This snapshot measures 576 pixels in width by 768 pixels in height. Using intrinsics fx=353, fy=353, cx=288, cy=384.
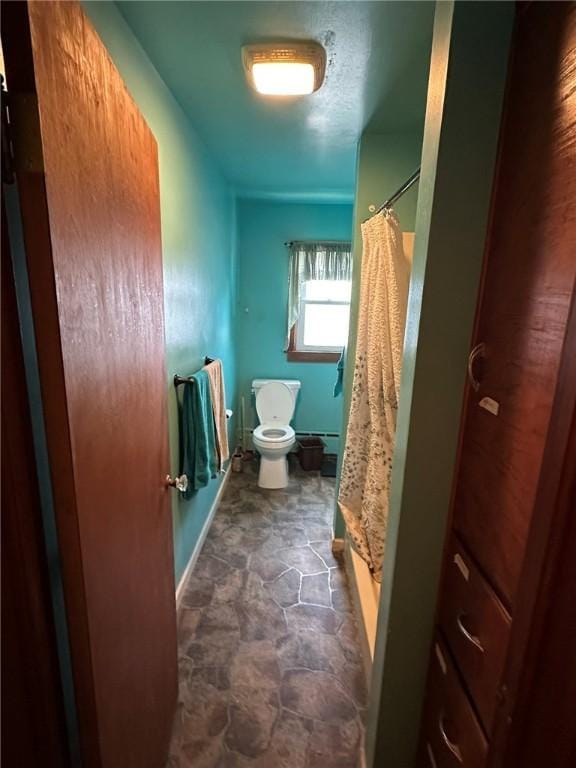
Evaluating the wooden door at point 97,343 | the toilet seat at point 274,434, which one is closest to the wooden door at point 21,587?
the wooden door at point 97,343

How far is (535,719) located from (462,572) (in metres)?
0.32

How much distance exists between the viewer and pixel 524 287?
2.25 feet

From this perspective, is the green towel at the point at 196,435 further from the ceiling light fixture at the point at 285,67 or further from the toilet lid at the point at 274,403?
the toilet lid at the point at 274,403

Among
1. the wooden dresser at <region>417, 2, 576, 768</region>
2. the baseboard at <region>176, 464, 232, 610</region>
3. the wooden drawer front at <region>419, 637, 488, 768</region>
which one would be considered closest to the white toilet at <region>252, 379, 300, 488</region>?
the baseboard at <region>176, 464, 232, 610</region>

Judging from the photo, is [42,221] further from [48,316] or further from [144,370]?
[144,370]

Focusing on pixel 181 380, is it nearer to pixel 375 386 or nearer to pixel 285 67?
pixel 375 386

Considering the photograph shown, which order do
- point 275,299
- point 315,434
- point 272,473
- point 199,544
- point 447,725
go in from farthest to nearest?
1. point 315,434
2. point 275,299
3. point 272,473
4. point 199,544
5. point 447,725

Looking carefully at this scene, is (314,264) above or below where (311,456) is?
above

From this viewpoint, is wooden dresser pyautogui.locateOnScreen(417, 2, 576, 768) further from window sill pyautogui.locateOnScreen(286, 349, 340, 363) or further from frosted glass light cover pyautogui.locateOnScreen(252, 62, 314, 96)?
window sill pyautogui.locateOnScreen(286, 349, 340, 363)

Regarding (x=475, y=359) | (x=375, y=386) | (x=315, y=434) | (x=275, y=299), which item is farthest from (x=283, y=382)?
(x=475, y=359)

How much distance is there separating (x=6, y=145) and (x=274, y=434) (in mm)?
2910

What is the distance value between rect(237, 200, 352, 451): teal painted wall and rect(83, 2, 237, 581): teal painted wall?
0.62 meters

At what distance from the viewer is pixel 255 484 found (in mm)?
3244

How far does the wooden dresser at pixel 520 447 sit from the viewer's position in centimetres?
53
